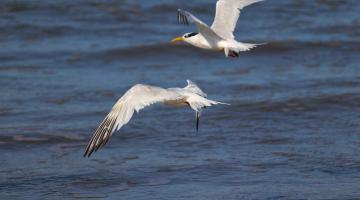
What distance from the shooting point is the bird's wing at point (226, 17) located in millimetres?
9969

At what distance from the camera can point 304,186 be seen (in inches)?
333

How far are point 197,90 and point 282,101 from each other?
11.0 feet

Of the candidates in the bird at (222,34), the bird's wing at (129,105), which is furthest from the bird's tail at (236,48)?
the bird's wing at (129,105)

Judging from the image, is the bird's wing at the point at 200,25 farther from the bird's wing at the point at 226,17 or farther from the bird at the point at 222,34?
the bird's wing at the point at 226,17

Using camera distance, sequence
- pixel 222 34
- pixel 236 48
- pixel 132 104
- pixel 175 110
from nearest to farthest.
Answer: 1. pixel 132 104
2. pixel 236 48
3. pixel 222 34
4. pixel 175 110

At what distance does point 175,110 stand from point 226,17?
6.09ft

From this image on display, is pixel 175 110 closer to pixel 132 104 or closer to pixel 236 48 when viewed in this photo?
pixel 236 48

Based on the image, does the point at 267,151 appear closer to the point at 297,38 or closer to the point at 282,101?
the point at 282,101

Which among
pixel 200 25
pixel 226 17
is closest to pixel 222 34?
pixel 226 17

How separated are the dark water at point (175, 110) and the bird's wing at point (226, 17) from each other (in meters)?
1.20

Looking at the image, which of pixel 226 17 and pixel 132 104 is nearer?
pixel 132 104

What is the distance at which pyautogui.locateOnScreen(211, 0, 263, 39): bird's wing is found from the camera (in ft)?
32.7

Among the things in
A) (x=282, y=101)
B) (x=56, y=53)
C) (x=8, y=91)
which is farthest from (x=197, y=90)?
(x=56, y=53)

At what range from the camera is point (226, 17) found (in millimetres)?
10109
